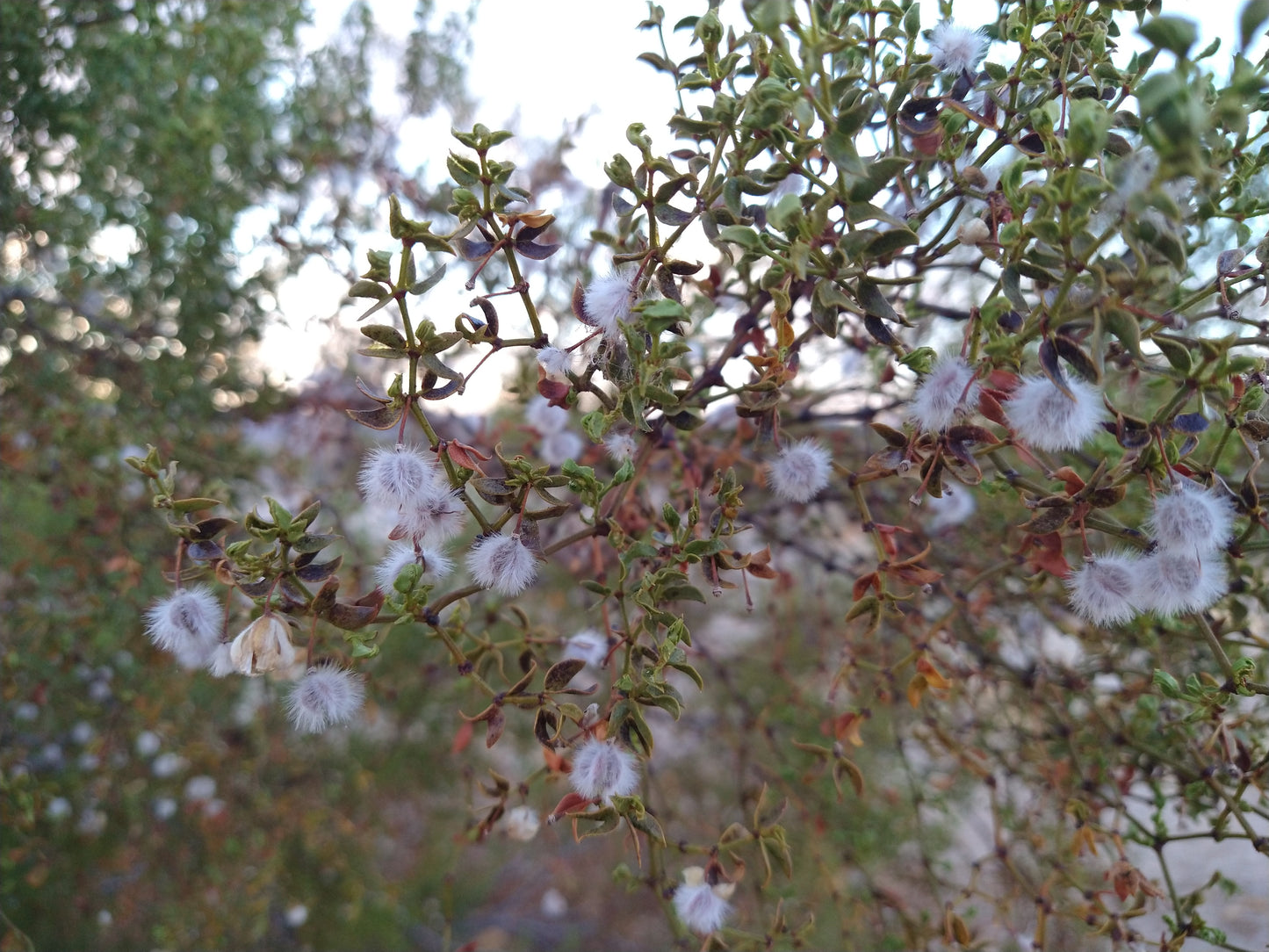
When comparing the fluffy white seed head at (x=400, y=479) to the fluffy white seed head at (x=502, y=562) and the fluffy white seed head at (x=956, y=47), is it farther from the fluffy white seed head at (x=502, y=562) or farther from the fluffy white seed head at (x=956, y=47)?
the fluffy white seed head at (x=956, y=47)

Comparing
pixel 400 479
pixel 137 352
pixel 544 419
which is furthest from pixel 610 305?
pixel 137 352

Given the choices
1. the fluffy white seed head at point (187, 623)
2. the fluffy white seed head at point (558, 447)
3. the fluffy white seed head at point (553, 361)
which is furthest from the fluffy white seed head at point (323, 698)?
the fluffy white seed head at point (558, 447)

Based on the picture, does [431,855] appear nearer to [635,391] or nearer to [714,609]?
[714,609]

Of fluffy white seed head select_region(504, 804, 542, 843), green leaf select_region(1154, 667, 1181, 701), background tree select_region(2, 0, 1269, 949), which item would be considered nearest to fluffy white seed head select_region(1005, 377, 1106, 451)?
background tree select_region(2, 0, 1269, 949)

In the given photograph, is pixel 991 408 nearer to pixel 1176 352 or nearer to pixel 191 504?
pixel 1176 352

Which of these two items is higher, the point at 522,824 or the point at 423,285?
the point at 423,285
